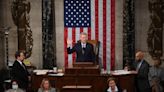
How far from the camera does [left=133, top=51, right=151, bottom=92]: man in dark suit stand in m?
13.0

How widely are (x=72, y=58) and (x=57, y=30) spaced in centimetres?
113

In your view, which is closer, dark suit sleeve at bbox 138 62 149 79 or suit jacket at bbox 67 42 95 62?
dark suit sleeve at bbox 138 62 149 79

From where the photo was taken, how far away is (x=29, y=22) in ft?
55.1

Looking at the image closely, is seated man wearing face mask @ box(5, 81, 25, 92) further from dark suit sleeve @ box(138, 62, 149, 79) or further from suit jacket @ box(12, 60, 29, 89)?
dark suit sleeve @ box(138, 62, 149, 79)

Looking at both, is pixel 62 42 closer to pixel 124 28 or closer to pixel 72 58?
pixel 72 58

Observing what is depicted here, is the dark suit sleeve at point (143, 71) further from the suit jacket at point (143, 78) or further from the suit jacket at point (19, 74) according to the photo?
the suit jacket at point (19, 74)

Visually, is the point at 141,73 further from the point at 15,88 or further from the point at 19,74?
the point at 15,88

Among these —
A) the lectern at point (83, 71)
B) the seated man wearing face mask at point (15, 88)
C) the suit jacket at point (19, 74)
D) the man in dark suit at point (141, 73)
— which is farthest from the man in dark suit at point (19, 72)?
the man in dark suit at point (141, 73)

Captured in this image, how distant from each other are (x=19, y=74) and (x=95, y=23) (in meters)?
4.53

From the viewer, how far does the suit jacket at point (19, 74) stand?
12.7 meters

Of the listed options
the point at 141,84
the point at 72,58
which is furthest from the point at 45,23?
the point at 141,84

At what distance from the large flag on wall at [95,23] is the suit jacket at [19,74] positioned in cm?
396

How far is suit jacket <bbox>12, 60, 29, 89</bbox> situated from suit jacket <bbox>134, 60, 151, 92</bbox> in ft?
10.2

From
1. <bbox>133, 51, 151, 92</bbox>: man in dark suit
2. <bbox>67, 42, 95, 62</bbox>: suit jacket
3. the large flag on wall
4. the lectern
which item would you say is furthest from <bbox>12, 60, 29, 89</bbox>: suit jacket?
the large flag on wall
